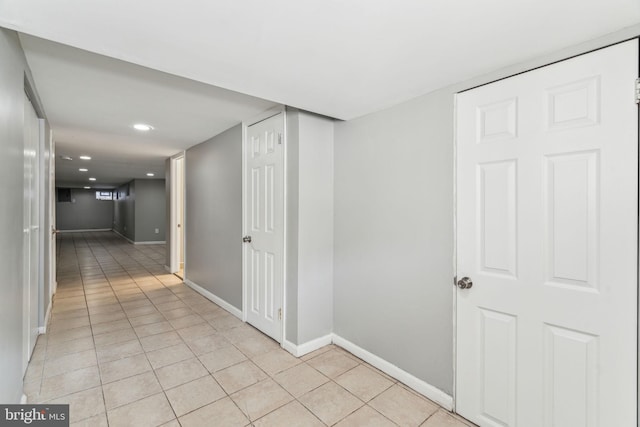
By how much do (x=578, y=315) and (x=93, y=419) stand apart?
106 inches

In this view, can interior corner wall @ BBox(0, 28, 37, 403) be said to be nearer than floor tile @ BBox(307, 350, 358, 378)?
Yes

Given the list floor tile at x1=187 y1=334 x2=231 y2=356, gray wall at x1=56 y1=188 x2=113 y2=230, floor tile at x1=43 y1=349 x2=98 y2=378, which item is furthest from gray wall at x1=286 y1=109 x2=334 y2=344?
gray wall at x1=56 y1=188 x2=113 y2=230

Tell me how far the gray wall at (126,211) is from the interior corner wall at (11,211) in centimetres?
841

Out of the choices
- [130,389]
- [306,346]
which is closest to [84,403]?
[130,389]

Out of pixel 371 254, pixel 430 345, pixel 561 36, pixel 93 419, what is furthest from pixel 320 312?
pixel 561 36

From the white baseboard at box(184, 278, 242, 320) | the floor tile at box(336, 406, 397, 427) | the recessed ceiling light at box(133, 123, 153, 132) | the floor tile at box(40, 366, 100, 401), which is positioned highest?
the recessed ceiling light at box(133, 123, 153, 132)

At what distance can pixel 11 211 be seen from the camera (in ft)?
4.65

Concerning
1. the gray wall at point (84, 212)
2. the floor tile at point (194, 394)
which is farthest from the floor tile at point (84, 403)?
the gray wall at point (84, 212)

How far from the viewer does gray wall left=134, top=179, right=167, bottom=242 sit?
8.86 meters

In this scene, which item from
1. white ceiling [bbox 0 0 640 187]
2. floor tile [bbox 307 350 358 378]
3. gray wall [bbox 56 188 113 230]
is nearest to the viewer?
white ceiling [bbox 0 0 640 187]

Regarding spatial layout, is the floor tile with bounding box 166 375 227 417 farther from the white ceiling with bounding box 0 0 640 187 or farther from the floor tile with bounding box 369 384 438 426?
the white ceiling with bounding box 0 0 640 187

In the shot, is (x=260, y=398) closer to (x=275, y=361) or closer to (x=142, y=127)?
(x=275, y=361)

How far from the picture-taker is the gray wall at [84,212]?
42.2ft
